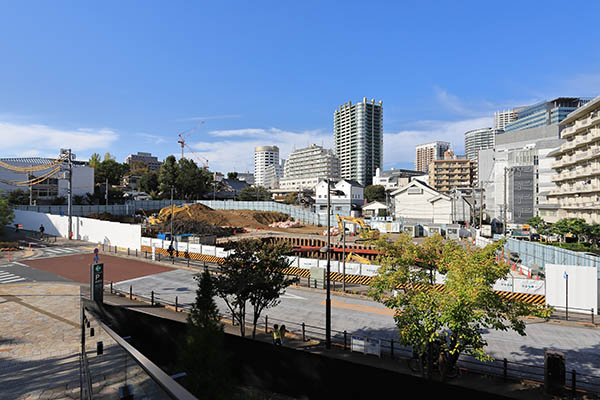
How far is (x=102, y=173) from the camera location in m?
113

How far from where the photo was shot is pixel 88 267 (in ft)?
110

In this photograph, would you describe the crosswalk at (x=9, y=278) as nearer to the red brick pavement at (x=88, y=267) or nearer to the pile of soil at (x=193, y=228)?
the red brick pavement at (x=88, y=267)

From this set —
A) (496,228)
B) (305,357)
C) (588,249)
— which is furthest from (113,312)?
(496,228)

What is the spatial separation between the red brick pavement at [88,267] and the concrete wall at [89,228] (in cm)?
406

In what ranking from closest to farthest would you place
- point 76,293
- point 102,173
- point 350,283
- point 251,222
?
point 76,293 < point 350,283 < point 251,222 < point 102,173

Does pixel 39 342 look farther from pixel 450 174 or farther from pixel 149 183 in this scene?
pixel 450 174

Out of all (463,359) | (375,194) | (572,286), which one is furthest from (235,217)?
(375,194)

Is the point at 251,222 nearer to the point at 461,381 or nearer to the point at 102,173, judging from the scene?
the point at 461,381

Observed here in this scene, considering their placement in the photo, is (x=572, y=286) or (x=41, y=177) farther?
(x=41, y=177)

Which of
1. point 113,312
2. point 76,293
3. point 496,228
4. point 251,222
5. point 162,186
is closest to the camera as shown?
point 113,312

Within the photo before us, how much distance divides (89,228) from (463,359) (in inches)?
1971

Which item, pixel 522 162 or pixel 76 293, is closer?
pixel 76 293

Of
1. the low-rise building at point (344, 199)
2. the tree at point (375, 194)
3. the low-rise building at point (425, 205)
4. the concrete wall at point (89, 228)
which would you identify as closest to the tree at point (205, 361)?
the concrete wall at point (89, 228)

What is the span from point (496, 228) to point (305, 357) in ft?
217
